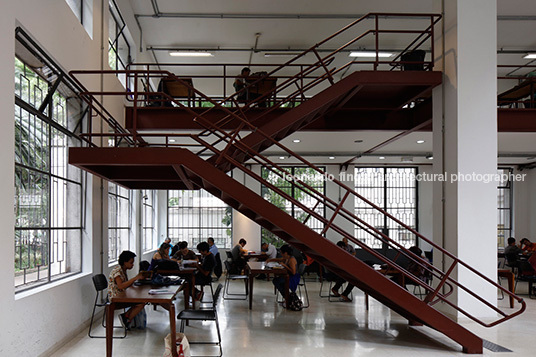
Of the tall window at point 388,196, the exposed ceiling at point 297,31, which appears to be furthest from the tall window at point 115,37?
the tall window at point 388,196

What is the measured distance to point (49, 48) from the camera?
634 centimetres

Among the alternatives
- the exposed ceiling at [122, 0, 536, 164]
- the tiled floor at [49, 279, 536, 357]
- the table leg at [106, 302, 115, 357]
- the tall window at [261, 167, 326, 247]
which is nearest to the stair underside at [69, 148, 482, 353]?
the tiled floor at [49, 279, 536, 357]

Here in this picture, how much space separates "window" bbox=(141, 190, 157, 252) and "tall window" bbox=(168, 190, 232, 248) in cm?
180

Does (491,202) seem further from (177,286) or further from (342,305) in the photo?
(177,286)

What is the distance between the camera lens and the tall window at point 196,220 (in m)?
18.5

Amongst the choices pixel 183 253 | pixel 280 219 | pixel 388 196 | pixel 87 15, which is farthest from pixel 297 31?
pixel 388 196

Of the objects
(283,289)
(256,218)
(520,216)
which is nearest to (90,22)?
(256,218)

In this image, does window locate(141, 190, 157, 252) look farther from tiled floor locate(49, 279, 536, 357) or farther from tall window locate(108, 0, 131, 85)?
tiled floor locate(49, 279, 536, 357)

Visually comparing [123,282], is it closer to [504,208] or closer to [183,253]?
[183,253]

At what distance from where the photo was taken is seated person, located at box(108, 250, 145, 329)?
6929mm

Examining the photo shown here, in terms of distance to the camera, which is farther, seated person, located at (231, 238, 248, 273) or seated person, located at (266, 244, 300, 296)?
seated person, located at (231, 238, 248, 273)

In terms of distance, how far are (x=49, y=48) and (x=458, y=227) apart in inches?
253

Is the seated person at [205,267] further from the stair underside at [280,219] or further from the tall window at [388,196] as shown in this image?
the tall window at [388,196]

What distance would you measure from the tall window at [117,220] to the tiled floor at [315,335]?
6.44ft
